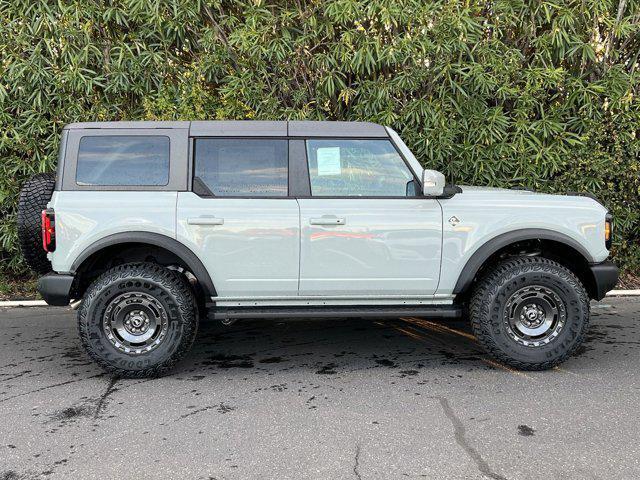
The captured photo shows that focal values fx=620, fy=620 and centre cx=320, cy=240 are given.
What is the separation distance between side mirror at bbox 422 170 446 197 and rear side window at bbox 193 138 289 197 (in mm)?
951

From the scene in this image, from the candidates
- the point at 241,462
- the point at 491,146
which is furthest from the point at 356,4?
the point at 241,462

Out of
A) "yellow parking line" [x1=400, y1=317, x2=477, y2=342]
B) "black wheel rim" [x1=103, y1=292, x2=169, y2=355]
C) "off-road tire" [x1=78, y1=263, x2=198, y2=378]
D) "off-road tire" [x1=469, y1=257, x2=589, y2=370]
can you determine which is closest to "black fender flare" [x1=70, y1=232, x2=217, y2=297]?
"off-road tire" [x1=78, y1=263, x2=198, y2=378]

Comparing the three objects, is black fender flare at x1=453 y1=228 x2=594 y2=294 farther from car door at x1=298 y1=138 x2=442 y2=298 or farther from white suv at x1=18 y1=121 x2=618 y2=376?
car door at x1=298 y1=138 x2=442 y2=298

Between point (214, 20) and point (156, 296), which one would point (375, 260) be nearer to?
point (156, 296)

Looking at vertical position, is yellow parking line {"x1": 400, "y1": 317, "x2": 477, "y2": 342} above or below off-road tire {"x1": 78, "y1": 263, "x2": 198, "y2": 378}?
→ below

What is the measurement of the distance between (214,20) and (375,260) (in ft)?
12.6

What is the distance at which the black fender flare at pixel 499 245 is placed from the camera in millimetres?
4234

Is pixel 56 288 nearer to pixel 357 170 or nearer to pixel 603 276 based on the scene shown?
pixel 357 170

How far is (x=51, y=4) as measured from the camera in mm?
6656

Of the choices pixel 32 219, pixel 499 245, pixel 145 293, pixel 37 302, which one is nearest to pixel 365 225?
pixel 499 245

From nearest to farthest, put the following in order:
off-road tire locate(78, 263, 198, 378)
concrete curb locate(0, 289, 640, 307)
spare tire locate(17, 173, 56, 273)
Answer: off-road tire locate(78, 263, 198, 378) → spare tire locate(17, 173, 56, 273) → concrete curb locate(0, 289, 640, 307)

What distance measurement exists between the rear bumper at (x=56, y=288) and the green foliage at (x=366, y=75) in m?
2.87

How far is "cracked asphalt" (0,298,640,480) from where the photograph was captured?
2.95m

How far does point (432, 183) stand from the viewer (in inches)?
164
